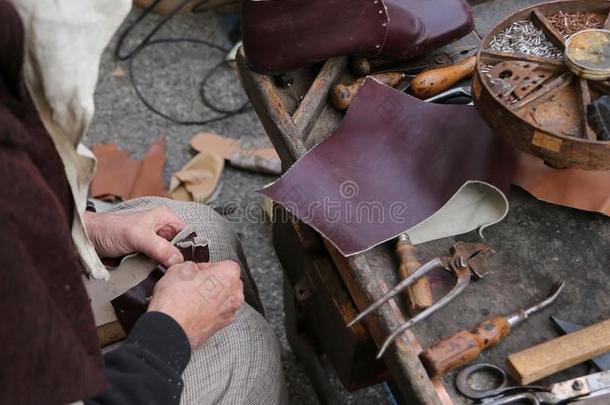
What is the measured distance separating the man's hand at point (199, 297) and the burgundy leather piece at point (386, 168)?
18 centimetres

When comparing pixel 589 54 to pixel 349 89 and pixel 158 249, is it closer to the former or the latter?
pixel 349 89

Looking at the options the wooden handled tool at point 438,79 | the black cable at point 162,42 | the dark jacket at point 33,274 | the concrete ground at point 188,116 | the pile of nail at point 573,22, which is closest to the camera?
the dark jacket at point 33,274

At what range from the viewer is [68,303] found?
30.8 inches

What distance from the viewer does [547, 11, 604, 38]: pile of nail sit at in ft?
3.63

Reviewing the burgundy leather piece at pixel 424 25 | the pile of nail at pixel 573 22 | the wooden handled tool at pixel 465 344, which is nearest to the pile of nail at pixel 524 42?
the pile of nail at pixel 573 22

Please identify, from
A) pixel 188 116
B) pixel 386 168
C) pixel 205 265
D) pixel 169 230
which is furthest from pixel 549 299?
pixel 188 116

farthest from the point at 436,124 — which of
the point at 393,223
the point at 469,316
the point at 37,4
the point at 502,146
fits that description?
the point at 37,4

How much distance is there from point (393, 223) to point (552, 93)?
31cm

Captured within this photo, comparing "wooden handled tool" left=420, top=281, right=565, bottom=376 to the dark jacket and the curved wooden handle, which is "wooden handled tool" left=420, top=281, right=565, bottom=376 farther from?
the dark jacket

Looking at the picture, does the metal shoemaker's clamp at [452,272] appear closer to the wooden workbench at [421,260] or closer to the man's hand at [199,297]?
the wooden workbench at [421,260]

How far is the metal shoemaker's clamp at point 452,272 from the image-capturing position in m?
0.94

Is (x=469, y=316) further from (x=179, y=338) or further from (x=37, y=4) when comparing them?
(x=37, y=4)

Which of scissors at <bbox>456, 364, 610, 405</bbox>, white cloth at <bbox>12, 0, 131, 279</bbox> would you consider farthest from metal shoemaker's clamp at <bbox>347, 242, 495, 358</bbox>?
white cloth at <bbox>12, 0, 131, 279</bbox>

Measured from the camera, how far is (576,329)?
3.12 ft
